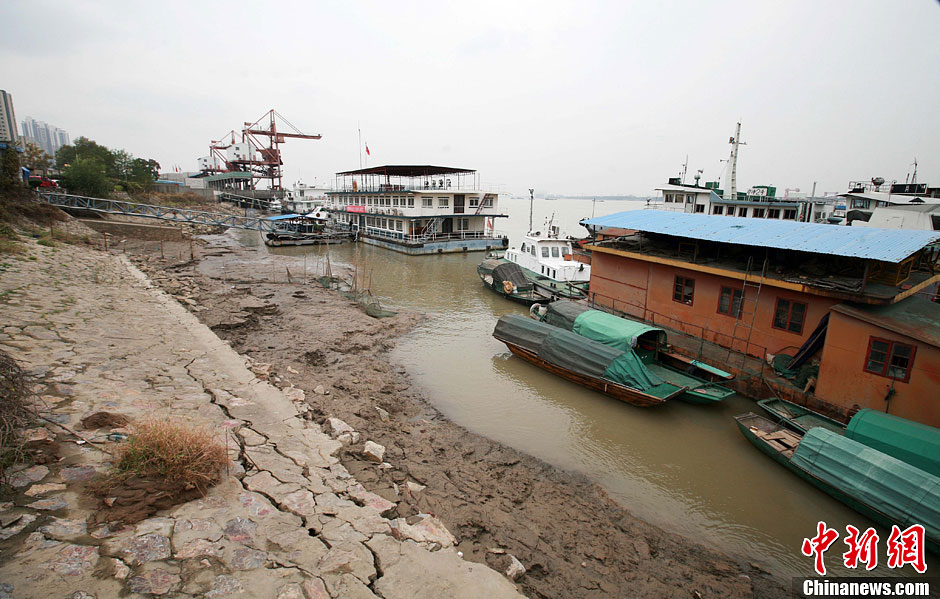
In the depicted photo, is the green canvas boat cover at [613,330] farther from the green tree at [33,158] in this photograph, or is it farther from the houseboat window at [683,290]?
the green tree at [33,158]

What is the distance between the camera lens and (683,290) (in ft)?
49.1

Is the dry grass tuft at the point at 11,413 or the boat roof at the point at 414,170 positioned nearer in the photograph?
the dry grass tuft at the point at 11,413

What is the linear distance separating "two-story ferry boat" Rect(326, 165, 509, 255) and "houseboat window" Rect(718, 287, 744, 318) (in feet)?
90.0

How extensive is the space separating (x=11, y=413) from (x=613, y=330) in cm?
1269

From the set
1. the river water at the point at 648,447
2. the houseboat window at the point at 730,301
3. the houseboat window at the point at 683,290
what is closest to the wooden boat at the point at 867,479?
the river water at the point at 648,447

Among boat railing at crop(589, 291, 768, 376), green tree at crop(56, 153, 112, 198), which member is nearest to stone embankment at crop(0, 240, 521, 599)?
boat railing at crop(589, 291, 768, 376)

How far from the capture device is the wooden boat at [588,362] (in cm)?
1176

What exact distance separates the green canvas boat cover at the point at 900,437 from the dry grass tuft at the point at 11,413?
44.9 feet

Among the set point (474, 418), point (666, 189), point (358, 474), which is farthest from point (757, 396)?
point (666, 189)

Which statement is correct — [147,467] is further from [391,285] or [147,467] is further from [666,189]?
[666,189]

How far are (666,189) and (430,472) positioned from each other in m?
32.3

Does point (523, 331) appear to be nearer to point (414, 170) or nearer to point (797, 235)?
point (797, 235)

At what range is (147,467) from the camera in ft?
17.6

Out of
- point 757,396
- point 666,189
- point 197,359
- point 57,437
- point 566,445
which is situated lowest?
point 566,445
